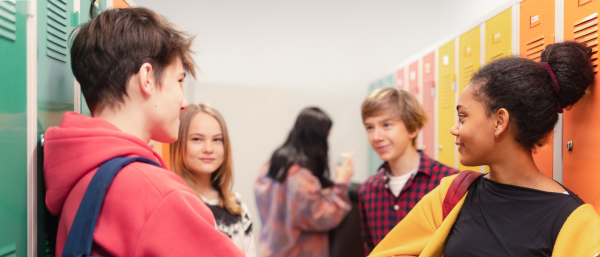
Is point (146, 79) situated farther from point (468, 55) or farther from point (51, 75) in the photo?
point (468, 55)

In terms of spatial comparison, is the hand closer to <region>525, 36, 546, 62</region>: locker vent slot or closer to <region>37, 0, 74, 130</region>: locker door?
Result: <region>525, 36, 546, 62</region>: locker vent slot

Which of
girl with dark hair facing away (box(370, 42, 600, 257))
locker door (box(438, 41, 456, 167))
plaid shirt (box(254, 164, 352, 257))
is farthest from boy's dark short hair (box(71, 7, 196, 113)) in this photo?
plaid shirt (box(254, 164, 352, 257))

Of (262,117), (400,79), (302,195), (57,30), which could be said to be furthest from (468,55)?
(262,117)

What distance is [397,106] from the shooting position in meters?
2.60

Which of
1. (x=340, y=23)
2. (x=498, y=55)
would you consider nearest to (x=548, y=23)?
(x=498, y=55)

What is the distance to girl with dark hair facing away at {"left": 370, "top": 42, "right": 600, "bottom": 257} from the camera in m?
1.36

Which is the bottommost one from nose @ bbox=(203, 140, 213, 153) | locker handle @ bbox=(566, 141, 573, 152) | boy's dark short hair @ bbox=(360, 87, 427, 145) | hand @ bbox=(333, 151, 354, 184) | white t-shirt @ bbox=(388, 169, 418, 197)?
hand @ bbox=(333, 151, 354, 184)

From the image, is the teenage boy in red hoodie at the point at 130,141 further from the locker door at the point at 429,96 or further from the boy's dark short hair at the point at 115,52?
the locker door at the point at 429,96

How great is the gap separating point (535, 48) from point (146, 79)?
56.9 inches

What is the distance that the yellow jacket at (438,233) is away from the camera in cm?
124

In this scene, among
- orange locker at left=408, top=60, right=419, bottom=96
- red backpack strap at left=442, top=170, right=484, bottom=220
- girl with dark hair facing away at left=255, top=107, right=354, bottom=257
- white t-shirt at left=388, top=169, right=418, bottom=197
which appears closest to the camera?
red backpack strap at left=442, top=170, right=484, bottom=220

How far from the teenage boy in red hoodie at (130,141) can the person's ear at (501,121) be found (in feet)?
2.87

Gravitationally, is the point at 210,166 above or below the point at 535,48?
below

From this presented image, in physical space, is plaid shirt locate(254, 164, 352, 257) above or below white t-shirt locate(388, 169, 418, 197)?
below
